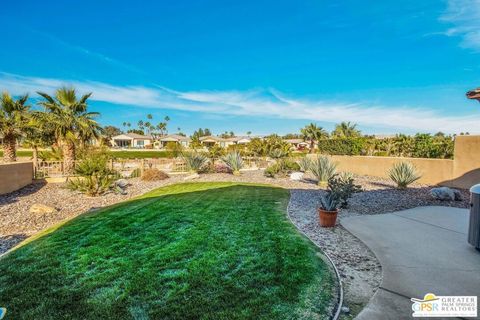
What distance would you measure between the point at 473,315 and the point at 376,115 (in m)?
25.6

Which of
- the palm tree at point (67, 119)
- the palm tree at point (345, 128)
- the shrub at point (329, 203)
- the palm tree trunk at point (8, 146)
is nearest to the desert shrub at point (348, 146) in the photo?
the palm tree at point (345, 128)

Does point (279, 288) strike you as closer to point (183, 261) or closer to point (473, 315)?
point (183, 261)

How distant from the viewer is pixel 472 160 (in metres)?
10.9

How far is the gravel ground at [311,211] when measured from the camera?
12.4 feet

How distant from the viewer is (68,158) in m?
15.3

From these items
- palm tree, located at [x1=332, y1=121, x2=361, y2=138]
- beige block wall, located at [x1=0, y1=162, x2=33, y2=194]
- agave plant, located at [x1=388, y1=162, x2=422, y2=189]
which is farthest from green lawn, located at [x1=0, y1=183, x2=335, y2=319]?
palm tree, located at [x1=332, y1=121, x2=361, y2=138]

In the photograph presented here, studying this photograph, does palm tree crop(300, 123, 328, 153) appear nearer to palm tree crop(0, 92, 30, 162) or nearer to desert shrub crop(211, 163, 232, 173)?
desert shrub crop(211, 163, 232, 173)

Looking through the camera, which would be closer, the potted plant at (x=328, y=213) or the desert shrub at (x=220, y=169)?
the potted plant at (x=328, y=213)

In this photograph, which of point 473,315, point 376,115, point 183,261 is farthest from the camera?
point 376,115

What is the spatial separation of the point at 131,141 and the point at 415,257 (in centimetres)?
8228

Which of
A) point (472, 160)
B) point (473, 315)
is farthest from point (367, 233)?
point (472, 160)

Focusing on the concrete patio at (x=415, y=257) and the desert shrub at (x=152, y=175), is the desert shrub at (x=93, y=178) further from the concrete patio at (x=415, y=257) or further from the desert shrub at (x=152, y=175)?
the concrete patio at (x=415, y=257)

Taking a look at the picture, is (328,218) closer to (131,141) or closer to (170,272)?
(170,272)

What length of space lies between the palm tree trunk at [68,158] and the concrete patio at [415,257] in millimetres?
15142
